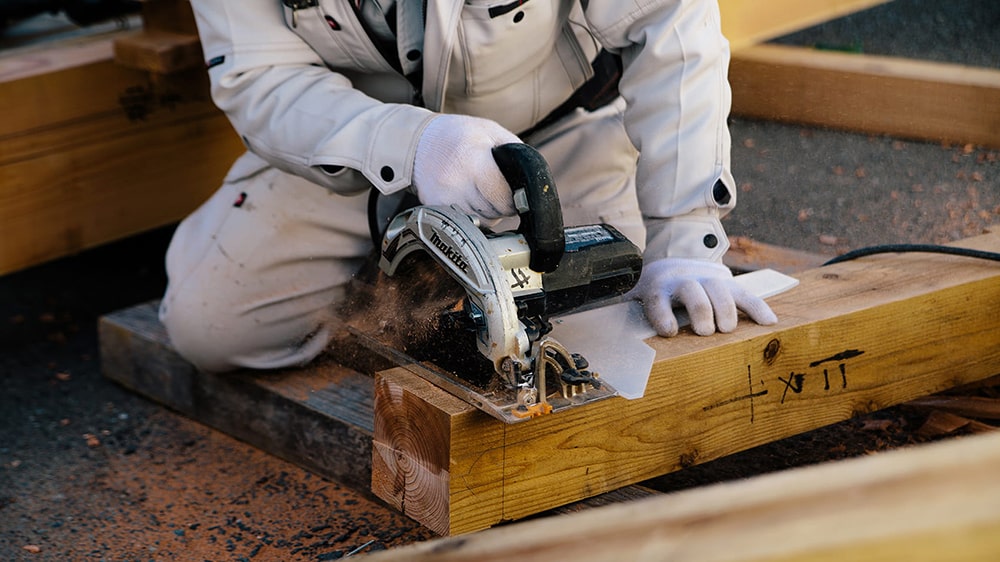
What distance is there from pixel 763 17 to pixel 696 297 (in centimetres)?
215

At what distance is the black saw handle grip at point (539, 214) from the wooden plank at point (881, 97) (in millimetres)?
1410

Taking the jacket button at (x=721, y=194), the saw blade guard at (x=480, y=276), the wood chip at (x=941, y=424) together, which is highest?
the saw blade guard at (x=480, y=276)

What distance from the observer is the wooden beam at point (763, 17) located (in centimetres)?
358

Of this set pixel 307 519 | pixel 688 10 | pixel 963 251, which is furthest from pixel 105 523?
pixel 963 251

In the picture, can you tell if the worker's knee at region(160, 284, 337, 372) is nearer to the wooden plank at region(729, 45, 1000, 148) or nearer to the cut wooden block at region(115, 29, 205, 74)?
the cut wooden block at region(115, 29, 205, 74)

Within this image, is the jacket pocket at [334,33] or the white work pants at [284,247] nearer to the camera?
the jacket pocket at [334,33]

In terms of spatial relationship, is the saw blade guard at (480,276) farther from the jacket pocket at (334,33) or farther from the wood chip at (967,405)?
the wood chip at (967,405)

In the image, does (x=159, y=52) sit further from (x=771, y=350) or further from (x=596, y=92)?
(x=771, y=350)

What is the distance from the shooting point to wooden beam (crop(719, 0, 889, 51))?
11.7 feet

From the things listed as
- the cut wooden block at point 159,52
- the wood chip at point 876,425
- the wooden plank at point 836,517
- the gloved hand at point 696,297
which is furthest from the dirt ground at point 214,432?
the wooden plank at point 836,517

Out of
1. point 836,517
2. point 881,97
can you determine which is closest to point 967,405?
point 881,97

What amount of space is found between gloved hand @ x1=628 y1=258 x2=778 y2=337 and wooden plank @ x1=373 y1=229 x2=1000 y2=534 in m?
0.03

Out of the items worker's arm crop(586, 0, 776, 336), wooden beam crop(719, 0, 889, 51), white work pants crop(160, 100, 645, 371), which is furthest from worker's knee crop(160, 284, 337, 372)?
wooden beam crop(719, 0, 889, 51)

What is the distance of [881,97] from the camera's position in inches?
120
